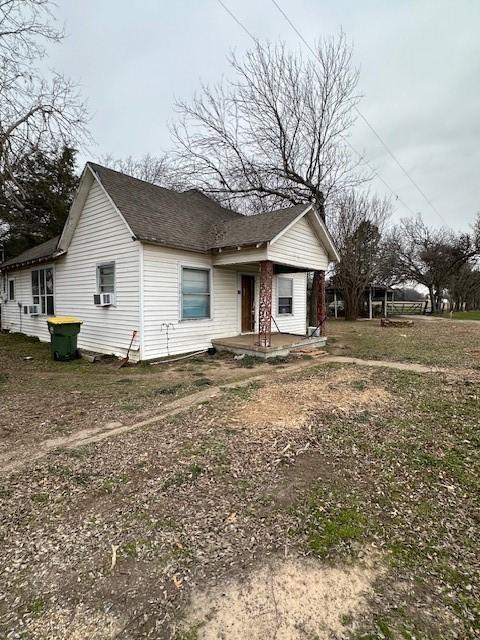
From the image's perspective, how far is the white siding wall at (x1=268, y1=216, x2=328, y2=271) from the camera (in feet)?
31.3

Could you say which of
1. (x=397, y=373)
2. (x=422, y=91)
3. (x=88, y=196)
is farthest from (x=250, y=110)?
(x=397, y=373)

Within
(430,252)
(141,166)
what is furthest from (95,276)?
(430,252)

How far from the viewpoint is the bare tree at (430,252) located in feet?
100

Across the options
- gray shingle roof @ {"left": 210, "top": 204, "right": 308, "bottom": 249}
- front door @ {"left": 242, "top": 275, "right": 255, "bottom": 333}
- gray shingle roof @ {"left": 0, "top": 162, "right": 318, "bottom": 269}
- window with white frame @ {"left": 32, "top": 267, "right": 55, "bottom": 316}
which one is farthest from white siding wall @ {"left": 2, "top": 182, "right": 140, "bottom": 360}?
front door @ {"left": 242, "top": 275, "right": 255, "bottom": 333}

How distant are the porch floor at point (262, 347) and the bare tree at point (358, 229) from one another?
12631 mm

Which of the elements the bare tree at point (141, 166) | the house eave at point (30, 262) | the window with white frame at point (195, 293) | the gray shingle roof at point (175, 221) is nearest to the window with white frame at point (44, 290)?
the house eave at point (30, 262)

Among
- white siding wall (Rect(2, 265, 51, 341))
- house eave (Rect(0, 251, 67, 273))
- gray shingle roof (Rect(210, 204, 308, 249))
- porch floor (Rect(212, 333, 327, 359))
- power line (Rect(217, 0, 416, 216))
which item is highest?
power line (Rect(217, 0, 416, 216))

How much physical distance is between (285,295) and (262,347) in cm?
450

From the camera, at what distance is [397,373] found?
24.0ft

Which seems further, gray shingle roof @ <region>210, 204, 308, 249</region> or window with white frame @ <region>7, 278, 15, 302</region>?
window with white frame @ <region>7, 278, 15, 302</region>

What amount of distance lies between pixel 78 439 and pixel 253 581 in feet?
9.55

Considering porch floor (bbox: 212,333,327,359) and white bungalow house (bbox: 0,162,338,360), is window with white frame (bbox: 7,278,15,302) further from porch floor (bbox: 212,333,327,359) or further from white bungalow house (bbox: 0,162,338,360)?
porch floor (bbox: 212,333,327,359)

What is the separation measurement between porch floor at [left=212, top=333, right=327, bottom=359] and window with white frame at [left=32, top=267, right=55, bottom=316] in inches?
261

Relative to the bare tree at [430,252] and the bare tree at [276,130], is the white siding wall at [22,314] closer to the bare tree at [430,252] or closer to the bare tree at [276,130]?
the bare tree at [276,130]
